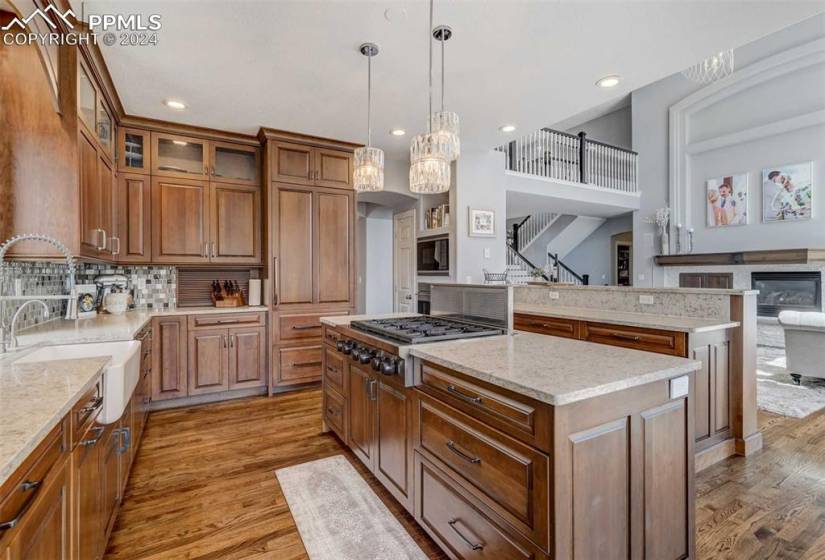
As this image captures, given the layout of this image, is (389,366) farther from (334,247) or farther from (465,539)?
(334,247)

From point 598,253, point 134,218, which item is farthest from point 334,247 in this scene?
point 598,253

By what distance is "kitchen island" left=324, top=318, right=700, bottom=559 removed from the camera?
1.16 metres

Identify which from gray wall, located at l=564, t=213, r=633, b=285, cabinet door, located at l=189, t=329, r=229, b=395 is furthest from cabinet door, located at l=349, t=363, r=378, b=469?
gray wall, located at l=564, t=213, r=633, b=285

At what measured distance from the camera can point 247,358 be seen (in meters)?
3.88

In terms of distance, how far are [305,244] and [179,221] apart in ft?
3.98

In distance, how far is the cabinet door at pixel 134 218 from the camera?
11.6 feet

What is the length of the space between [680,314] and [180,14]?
149 inches

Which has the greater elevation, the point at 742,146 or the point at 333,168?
the point at 742,146

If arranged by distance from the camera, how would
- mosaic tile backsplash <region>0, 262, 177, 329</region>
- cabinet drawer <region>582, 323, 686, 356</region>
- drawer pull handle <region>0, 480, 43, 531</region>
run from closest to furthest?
drawer pull handle <region>0, 480, 43, 531</region> < mosaic tile backsplash <region>0, 262, 177, 329</region> < cabinet drawer <region>582, 323, 686, 356</region>

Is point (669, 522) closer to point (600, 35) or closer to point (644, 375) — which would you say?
point (644, 375)

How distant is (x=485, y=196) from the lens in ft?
16.4

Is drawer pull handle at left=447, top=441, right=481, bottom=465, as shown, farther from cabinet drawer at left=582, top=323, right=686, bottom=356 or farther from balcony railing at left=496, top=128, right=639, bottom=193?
balcony railing at left=496, top=128, right=639, bottom=193

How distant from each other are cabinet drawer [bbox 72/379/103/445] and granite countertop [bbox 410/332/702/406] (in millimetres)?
1199

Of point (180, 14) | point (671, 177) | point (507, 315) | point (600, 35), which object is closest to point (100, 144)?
point (180, 14)
